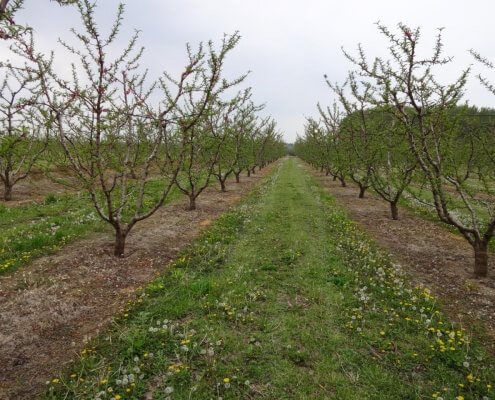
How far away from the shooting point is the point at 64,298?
7078 millimetres

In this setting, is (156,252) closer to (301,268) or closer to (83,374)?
(301,268)

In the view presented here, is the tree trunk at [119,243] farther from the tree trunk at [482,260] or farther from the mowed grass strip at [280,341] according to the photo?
the tree trunk at [482,260]

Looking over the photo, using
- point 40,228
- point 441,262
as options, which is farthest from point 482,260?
point 40,228

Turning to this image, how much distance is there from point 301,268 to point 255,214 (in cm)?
684

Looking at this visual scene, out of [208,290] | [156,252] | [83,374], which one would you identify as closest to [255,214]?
[156,252]

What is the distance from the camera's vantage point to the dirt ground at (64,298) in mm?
5113

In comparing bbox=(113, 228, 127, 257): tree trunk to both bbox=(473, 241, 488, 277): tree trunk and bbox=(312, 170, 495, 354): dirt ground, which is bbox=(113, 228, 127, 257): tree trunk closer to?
bbox=(312, 170, 495, 354): dirt ground

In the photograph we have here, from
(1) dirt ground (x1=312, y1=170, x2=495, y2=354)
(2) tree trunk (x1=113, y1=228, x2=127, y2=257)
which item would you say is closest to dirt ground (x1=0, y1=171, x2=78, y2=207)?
(2) tree trunk (x1=113, y1=228, x2=127, y2=257)

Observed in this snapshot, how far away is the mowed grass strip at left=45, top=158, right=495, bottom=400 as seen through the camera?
4.68 m

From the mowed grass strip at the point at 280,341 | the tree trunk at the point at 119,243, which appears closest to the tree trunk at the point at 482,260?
the mowed grass strip at the point at 280,341

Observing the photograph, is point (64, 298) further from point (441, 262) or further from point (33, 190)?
point (33, 190)

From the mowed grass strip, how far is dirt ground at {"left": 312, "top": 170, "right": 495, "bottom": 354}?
63cm

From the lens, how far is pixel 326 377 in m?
4.89

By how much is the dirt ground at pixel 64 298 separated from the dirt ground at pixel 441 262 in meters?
7.11
